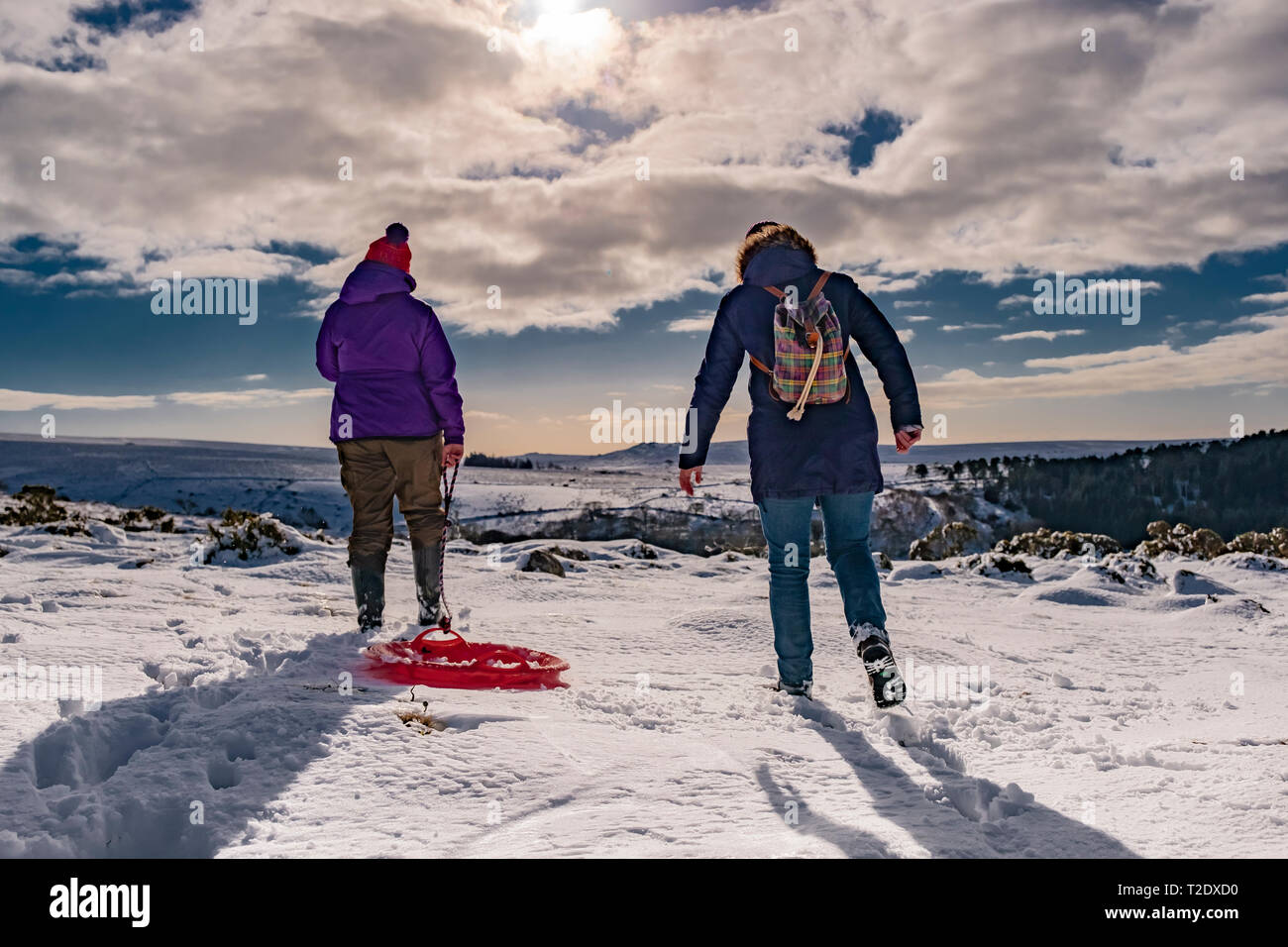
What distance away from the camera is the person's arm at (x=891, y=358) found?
3.46 m

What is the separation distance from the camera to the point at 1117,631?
5500mm

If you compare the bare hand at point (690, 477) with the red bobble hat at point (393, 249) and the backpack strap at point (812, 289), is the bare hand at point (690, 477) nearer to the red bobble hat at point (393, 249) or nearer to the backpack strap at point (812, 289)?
the backpack strap at point (812, 289)

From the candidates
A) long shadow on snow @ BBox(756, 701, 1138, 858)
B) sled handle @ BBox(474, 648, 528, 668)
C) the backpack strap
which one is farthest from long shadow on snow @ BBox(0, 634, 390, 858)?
the backpack strap

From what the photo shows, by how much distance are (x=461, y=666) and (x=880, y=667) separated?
5.75 feet

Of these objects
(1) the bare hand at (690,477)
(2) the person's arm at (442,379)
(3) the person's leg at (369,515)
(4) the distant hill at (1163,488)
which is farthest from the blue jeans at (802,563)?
(4) the distant hill at (1163,488)

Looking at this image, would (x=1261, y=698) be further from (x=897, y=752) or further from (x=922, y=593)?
(x=922, y=593)

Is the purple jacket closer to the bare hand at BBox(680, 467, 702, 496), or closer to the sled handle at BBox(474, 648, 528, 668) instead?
the sled handle at BBox(474, 648, 528, 668)

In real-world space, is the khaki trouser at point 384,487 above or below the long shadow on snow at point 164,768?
above

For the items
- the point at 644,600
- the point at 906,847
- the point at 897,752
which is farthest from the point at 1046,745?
the point at 644,600

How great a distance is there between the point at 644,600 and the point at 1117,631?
11.5 ft

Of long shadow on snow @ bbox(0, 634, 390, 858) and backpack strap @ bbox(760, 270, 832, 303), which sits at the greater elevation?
backpack strap @ bbox(760, 270, 832, 303)

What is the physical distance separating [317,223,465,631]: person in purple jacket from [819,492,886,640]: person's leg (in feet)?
7.10

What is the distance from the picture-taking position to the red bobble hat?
4.45 metres

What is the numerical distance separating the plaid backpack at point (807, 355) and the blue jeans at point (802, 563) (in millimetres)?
421
